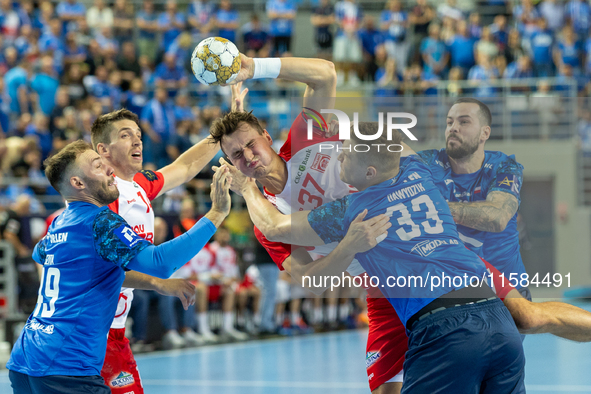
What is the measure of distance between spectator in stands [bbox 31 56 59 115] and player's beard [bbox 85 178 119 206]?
426 inches

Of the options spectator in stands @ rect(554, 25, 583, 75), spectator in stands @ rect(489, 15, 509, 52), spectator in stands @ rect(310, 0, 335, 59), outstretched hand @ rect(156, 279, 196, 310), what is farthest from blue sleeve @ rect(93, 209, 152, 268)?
spectator in stands @ rect(554, 25, 583, 75)

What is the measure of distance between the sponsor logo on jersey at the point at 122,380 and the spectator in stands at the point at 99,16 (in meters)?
13.6

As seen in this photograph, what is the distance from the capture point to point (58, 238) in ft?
12.5

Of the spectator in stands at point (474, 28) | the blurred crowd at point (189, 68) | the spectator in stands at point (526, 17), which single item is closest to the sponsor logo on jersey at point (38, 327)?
the blurred crowd at point (189, 68)

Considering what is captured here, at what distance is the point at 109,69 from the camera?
15102 mm

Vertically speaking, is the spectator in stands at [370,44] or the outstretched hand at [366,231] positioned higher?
the spectator in stands at [370,44]

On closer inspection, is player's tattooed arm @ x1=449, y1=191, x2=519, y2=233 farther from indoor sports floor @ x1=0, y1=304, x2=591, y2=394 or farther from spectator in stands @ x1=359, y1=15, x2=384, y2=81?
spectator in stands @ x1=359, y1=15, x2=384, y2=81

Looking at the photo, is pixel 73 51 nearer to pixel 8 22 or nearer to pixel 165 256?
pixel 8 22

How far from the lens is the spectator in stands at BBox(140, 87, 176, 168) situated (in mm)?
14086

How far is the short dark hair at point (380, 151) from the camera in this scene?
3.87 m

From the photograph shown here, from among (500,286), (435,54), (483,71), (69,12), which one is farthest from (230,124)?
(435,54)

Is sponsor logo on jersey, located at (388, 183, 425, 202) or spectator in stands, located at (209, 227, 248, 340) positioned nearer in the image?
sponsor logo on jersey, located at (388, 183, 425, 202)

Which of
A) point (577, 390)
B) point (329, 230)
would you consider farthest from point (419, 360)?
→ point (577, 390)

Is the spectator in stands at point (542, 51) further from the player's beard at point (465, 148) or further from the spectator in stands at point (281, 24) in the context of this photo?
the player's beard at point (465, 148)
